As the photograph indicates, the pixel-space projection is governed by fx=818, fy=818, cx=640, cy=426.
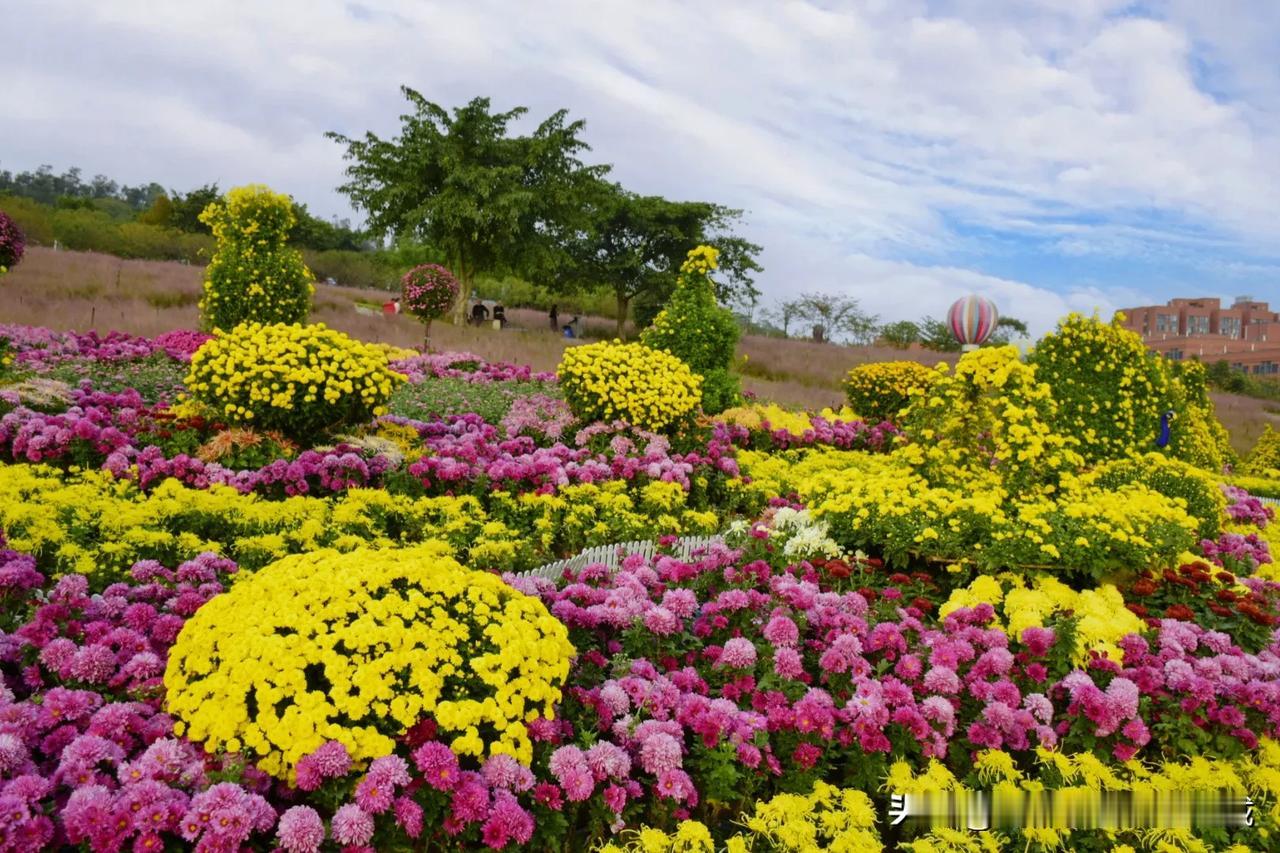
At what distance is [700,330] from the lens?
11.1m

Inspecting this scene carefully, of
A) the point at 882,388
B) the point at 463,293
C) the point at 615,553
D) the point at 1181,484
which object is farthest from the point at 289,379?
the point at 463,293

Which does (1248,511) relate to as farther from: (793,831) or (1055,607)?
(793,831)

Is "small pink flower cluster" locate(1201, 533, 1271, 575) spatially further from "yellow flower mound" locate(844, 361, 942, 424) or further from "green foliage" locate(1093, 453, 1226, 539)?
"yellow flower mound" locate(844, 361, 942, 424)

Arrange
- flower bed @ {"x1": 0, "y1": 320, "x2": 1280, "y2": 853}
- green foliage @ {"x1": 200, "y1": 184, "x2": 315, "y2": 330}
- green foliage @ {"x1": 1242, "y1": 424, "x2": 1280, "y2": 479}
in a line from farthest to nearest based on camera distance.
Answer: green foliage @ {"x1": 1242, "y1": 424, "x2": 1280, "y2": 479}
green foliage @ {"x1": 200, "y1": 184, "x2": 315, "y2": 330}
flower bed @ {"x1": 0, "y1": 320, "x2": 1280, "y2": 853}

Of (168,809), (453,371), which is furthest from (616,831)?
(453,371)

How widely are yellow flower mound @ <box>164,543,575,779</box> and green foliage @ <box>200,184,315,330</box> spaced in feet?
34.3

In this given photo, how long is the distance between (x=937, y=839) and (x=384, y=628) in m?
2.07

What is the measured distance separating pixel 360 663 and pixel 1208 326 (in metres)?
110

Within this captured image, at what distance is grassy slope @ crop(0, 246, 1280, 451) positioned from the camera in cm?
1563

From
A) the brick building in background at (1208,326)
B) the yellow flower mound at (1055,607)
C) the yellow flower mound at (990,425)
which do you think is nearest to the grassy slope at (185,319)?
the yellow flower mound at (990,425)

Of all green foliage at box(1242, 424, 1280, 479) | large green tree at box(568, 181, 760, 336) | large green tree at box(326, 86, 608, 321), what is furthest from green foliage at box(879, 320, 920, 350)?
→ green foliage at box(1242, 424, 1280, 479)

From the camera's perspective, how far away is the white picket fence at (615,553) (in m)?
4.66

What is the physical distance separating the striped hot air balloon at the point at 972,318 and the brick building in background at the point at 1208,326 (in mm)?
72487

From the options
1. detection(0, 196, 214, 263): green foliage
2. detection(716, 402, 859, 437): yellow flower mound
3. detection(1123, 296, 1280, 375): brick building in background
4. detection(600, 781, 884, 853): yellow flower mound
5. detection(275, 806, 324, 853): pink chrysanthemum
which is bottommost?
detection(600, 781, 884, 853): yellow flower mound
